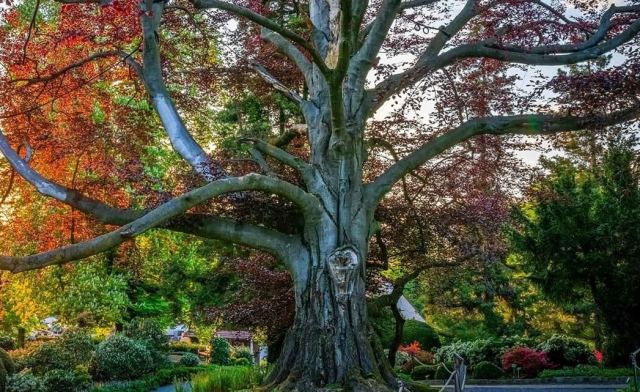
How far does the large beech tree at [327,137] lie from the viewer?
22.5 feet

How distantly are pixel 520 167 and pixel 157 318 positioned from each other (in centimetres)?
1567

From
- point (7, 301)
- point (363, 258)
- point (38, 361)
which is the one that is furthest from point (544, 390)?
point (7, 301)

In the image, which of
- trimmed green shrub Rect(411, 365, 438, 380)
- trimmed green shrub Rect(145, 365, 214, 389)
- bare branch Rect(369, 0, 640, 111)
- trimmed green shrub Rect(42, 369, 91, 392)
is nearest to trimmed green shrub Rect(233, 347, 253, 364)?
trimmed green shrub Rect(145, 365, 214, 389)

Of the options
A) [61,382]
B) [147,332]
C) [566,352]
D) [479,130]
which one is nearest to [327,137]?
[479,130]

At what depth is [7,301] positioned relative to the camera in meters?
16.5

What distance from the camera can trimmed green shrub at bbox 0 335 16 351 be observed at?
22837 millimetres

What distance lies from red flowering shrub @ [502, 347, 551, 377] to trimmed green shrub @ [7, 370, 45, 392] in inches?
418

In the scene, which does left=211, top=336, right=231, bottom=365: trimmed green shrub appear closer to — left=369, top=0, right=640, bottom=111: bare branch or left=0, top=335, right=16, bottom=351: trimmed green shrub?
left=0, top=335, right=16, bottom=351: trimmed green shrub

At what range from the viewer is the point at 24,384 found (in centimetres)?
1108

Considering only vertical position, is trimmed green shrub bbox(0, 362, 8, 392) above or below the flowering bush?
above

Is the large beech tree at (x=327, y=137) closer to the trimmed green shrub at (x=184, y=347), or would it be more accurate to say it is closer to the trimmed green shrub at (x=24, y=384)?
the trimmed green shrub at (x=24, y=384)

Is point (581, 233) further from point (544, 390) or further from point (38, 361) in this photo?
point (38, 361)

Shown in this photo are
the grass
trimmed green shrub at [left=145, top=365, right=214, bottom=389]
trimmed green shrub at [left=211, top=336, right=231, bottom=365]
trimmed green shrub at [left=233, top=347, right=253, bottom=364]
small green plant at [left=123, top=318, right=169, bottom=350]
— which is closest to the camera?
the grass

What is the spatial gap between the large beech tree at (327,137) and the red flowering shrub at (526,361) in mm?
7055
